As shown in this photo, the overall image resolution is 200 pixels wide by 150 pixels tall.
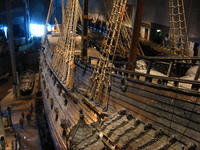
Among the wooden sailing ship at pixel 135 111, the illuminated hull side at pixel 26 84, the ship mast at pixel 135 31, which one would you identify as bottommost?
the illuminated hull side at pixel 26 84

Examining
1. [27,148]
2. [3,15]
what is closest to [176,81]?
[27,148]

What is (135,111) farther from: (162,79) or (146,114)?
(162,79)

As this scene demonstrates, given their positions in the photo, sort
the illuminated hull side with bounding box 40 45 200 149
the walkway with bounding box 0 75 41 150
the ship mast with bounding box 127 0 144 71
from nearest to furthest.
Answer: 1. the illuminated hull side with bounding box 40 45 200 149
2. the ship mast with bounding box 127 0 144 71
3. the walkway with bounding box 0 75 41 150

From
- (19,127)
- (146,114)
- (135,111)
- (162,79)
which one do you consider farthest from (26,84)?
(162,79)

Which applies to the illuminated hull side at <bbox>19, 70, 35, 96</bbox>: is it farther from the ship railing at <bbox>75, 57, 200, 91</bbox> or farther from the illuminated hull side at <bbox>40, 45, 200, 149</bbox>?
the illuminated hull side at <bbox>40, 45, 200, 149</bbox>

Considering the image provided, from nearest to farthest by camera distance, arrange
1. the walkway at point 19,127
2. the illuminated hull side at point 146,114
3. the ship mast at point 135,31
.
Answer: the illuminated hull side at point 146,114 → the ship mast at point 135,31 → the walkway at point 19,127

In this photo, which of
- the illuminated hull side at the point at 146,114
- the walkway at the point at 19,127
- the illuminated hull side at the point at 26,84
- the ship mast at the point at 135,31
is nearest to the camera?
the illuminated hull side at the point at 146,114

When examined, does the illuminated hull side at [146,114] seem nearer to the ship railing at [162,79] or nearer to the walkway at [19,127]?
the ship railing at [162,79]

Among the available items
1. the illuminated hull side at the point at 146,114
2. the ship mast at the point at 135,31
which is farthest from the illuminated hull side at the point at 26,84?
the ship mast at the point at 135,31

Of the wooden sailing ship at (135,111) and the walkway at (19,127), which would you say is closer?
the wooden sailing ship at (135,111)

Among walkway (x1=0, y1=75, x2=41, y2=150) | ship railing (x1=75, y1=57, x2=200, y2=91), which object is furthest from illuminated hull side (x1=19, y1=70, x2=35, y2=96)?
ship railing (x1=75, y1=57, x2=200, y2=91)

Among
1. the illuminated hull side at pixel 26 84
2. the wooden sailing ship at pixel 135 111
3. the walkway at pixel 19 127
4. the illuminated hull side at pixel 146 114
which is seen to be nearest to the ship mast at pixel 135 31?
the wooden sailing ship at pixel 135 111

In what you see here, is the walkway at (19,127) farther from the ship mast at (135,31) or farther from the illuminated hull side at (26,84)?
the ship mast at (135,31)

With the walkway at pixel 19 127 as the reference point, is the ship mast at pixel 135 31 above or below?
above
